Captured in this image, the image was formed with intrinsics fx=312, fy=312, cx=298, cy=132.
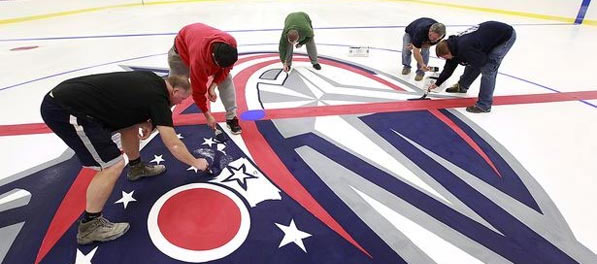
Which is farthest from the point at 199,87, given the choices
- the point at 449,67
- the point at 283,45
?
the point at 449,67

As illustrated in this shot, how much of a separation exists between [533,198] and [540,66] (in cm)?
357

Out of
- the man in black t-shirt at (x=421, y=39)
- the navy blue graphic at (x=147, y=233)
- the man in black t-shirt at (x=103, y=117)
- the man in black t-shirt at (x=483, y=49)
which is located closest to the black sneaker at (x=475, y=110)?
the man in black t-shirt at (x=483, y=49)

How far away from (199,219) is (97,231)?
22.0 inches

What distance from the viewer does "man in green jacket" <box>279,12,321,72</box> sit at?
4.02 meters

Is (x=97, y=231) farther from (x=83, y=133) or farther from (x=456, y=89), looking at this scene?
(x=456, y=89)

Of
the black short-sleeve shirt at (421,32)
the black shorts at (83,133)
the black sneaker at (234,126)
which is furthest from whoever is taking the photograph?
the black short-sleeve shirt at (421,32)

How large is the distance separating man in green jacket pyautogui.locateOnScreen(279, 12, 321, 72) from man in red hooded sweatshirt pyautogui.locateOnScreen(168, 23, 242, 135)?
1.54m

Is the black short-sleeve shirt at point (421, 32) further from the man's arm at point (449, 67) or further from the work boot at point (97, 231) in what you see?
the work boot at point (97, 231)

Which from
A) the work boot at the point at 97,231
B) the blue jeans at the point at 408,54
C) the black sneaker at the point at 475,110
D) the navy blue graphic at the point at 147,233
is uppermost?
the blue jeans at the point at 408,54

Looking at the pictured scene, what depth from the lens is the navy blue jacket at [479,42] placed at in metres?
3.07

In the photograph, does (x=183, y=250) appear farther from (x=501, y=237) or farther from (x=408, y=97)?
(x=408, y=97)

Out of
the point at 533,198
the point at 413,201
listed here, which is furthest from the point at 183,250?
the point at 533,198

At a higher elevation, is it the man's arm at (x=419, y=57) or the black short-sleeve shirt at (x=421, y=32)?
the black short-sleeve shirt at (x=421, y=32)

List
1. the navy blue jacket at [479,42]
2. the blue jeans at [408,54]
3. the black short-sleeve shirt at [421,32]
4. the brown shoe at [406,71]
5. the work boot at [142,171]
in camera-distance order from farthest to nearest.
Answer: the brown shoe at [406,71], the blue jeans at [408,54], the black short-sleeve shirt at [421,32], the navy blue jacket at [479,42], the work boot at [142,171]
